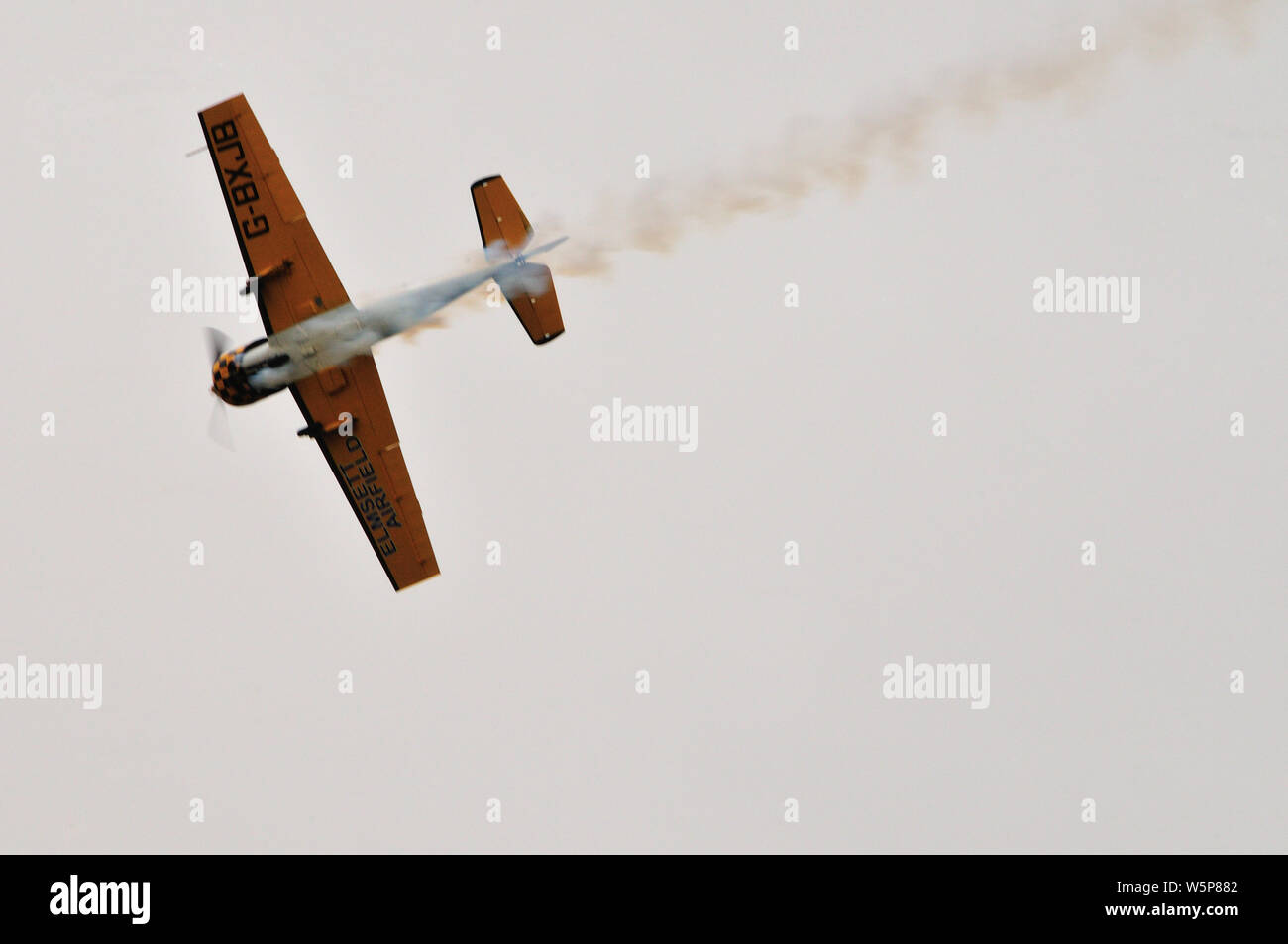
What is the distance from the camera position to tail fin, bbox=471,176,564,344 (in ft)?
88.3

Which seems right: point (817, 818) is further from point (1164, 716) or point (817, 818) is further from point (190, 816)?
point (190, 816)

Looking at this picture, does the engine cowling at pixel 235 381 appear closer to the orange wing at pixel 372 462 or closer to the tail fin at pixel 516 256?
the orange wing at pixel 372 462

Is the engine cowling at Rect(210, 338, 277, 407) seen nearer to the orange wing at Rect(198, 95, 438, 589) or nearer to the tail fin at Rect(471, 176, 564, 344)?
the orange wing at Rect(198, 95, 438, 589)

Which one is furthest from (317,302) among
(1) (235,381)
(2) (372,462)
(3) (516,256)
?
(3) (516,256)

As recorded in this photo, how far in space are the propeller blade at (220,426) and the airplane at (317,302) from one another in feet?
1.18

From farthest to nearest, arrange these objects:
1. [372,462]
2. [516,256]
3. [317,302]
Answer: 1. [372,462]
2. [317,302]
3. [516,256]

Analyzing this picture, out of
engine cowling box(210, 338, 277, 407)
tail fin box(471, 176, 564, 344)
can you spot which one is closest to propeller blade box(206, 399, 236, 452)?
engine cowling box(210, 338, 277, 407)

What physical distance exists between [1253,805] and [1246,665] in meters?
3.47

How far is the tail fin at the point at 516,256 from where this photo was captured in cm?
2691

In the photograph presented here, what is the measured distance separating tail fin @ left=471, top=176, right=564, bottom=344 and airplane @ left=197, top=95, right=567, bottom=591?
16 millimetres

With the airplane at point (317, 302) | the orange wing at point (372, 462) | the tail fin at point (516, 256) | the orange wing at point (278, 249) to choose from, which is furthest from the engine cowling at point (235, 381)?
the tail fin at point (516, 256)

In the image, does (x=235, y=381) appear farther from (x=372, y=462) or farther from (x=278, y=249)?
(x=372, y=462)

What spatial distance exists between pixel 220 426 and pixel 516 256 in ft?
19.8

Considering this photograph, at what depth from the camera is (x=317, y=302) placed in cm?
2823
